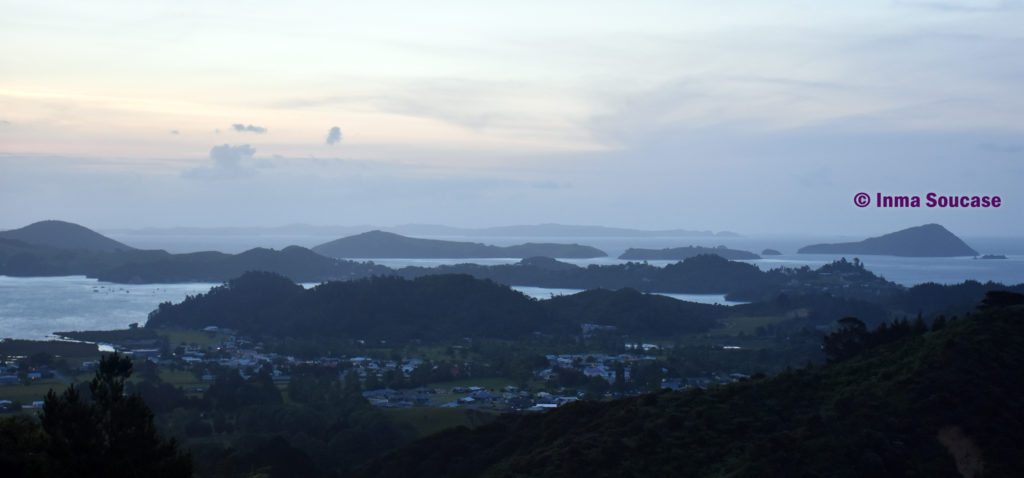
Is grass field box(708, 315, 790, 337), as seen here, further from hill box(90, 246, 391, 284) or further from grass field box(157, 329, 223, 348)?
hill box(90, 246, 391, 284)

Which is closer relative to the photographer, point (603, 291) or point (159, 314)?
point (159, 314)

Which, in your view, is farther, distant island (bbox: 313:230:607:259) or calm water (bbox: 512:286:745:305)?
distant island (bbox: 313:230:607:259)

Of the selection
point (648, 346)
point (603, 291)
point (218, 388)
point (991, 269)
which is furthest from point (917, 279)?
point (218, 388)

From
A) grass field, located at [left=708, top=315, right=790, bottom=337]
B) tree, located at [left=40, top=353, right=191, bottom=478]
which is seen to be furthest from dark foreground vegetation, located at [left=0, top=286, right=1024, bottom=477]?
grass field, located at [left=708, top=315, right=790, bottom=337]

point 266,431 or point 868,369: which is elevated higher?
point 868,369

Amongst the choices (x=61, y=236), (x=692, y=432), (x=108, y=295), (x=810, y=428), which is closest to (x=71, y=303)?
(x=108, y=295)

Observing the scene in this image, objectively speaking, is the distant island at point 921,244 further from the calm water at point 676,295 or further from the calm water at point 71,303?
the calm water at point 71,303

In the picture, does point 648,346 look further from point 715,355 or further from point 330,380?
point 330,380
